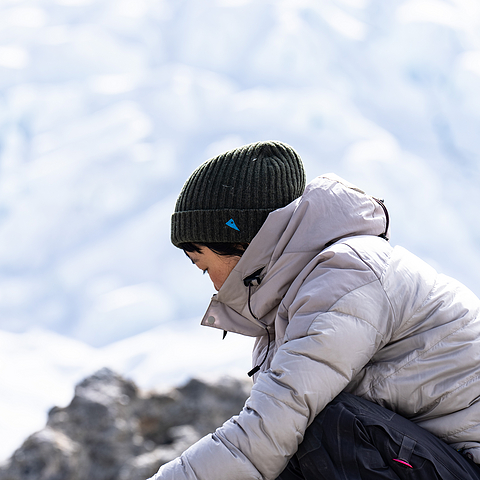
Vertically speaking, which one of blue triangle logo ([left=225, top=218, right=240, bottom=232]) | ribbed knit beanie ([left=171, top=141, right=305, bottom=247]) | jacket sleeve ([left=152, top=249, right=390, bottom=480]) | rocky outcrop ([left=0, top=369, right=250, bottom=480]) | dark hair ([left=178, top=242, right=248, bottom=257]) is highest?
ribbed knit beanie ([left=171, top=141, right=305, bottom=247])

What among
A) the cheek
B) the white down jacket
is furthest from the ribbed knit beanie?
the white down jacket

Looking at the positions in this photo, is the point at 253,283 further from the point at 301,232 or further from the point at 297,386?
the point at 297,386

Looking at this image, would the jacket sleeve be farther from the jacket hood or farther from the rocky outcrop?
the rocky outcrop

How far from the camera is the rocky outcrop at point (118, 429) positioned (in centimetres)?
388

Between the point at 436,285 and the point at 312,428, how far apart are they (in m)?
Result: 0.51

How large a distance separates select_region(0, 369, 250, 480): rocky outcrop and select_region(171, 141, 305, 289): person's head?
7.72 feet

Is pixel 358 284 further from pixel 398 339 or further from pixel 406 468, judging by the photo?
pixel 406 468

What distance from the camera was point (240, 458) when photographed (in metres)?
1.38

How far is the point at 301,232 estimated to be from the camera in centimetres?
167

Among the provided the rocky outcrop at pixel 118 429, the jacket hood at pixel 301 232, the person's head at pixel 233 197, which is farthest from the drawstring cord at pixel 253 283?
the rocky outcrop at pixel 118 429

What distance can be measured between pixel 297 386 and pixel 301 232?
1.56 feet

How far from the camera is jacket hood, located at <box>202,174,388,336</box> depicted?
1.66 metres

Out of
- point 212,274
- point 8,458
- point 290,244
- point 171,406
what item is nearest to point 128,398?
point 171,406

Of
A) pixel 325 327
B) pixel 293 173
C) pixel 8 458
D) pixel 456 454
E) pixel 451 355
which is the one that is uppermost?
pixel 293 173
